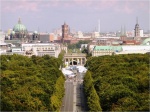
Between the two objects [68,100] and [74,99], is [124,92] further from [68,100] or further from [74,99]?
[74,99]

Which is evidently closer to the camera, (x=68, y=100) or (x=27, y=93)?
(x=27, y=93)

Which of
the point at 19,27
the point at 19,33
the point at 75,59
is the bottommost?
the point at 75,59

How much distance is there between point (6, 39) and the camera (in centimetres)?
15688

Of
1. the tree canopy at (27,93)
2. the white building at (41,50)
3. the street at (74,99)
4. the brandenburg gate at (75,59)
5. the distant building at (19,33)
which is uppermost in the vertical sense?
the distant building at (19,33)

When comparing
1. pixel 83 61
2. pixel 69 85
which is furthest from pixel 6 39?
pixel 69 85

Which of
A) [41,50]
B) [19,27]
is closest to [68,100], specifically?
[41,50]

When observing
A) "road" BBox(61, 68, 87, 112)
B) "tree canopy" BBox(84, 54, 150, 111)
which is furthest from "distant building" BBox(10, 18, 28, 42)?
"tree canopy" BBox(84, 54, 150, 111)

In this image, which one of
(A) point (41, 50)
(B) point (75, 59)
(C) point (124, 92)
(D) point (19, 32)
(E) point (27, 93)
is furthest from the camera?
(D) point (19, 32)

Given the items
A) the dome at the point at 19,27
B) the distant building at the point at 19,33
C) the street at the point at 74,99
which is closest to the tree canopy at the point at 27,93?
the street at the point at 74,99

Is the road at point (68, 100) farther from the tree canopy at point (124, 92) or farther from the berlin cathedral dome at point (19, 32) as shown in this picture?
the berlin cathedral dome at point (19, 32)

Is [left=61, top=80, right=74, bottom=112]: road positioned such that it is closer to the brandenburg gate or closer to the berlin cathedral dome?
the brandenburg gate

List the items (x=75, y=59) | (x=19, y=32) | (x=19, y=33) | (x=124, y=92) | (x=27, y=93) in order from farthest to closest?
(x=19, y=33) → (x=19, y=32) → (x=75, y=59) → (x=27, y=93) → (x=124, y=92)

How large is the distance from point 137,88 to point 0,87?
1283 cm

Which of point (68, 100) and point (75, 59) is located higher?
point (68, 100)
